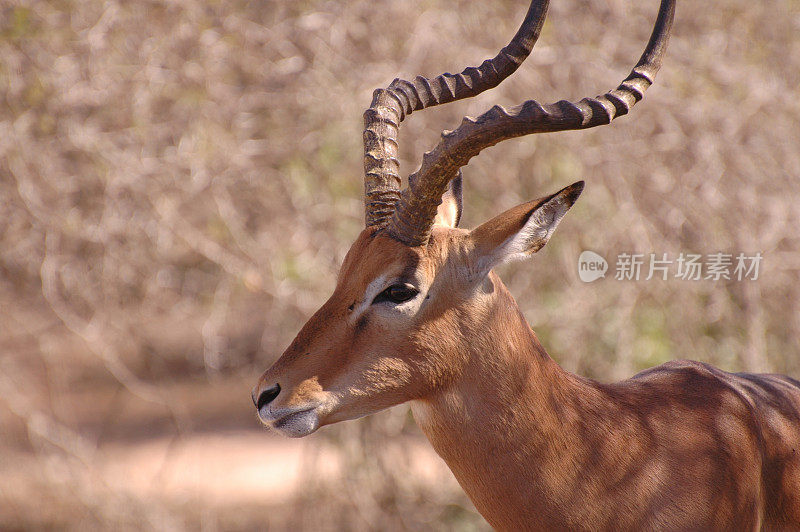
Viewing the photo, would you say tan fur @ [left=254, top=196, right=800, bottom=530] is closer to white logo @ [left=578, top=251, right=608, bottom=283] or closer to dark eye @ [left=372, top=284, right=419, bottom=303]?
dark eye @ [left=372, top=284, right=419, bottom=303]

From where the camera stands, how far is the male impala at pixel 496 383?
98.8 inches

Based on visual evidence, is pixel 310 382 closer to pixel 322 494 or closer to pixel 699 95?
pixel 322 494

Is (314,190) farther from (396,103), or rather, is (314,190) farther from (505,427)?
(505,427)

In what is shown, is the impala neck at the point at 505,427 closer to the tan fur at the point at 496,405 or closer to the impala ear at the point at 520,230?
the tan fur at the point at 496,405

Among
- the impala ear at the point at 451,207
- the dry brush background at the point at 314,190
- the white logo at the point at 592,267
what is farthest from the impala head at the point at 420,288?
the white logo at the point at 592,267

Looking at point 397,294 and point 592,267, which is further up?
point 592,267

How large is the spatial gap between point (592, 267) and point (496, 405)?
428 cm

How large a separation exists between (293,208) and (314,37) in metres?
1.45

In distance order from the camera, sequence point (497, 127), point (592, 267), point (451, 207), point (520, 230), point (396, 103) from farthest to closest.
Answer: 1. point (592, 267)
2. point (451, 207)
3. point (396, 103)
4. point (520, 230)
5. point (497, 127)

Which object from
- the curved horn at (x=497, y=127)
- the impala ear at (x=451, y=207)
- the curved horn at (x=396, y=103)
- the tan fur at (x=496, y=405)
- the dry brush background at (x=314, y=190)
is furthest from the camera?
the dry brush background at (x=314, y=190)

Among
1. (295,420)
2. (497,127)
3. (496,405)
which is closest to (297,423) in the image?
(295,420)

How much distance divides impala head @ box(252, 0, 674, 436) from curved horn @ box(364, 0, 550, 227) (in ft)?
0.25

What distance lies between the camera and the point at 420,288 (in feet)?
8.50

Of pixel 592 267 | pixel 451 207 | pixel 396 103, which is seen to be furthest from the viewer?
pixel 592 267
